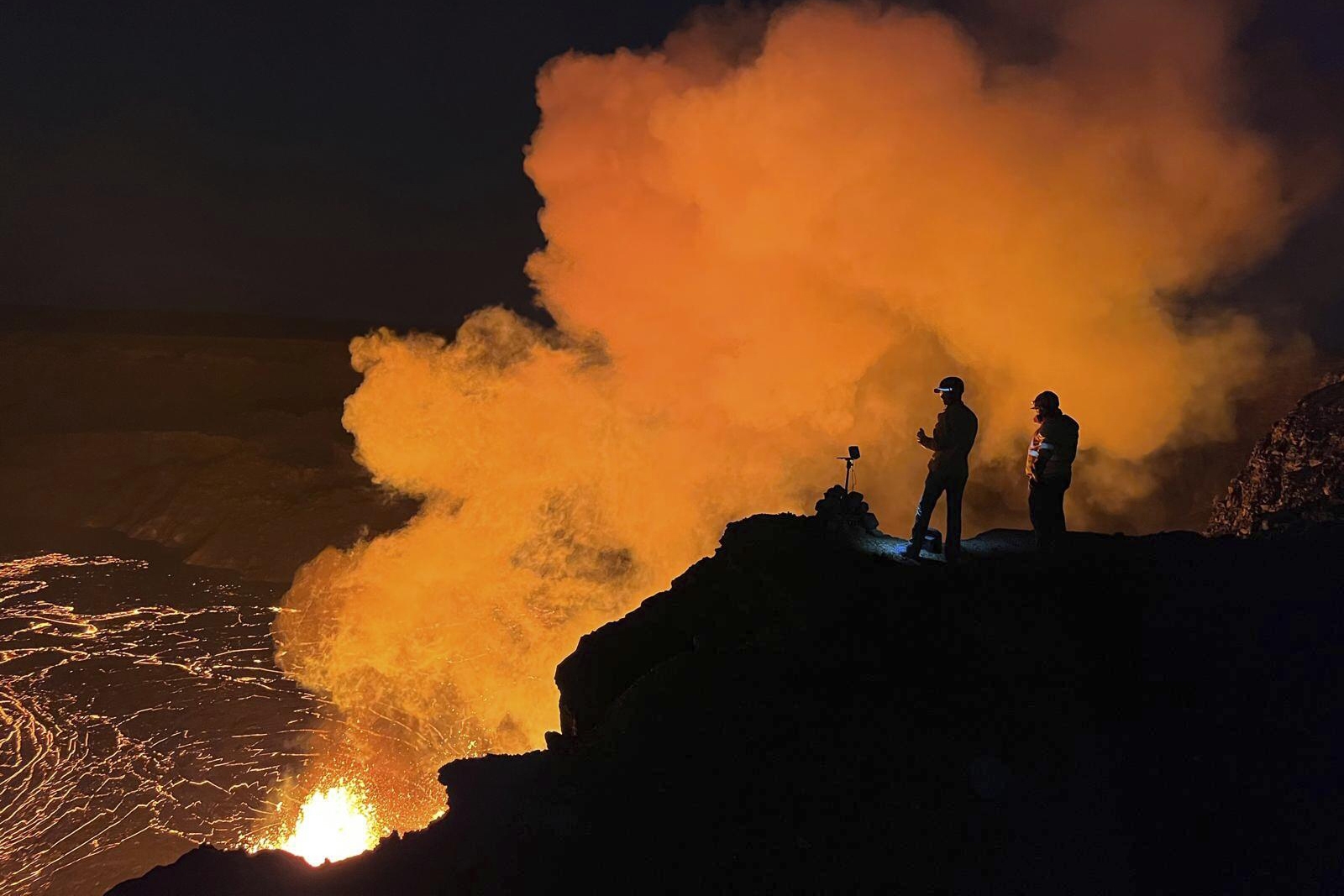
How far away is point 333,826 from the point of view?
43.8 ft

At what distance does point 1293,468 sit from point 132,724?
26034 mm

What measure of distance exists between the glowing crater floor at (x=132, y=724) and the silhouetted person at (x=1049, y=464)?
47.5ft

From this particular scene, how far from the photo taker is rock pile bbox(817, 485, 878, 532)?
366 inches

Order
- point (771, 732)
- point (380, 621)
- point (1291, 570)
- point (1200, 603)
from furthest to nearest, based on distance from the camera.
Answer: point (380, 621)
point (1291, 570)
point (1200, 603)
point (771, 732)

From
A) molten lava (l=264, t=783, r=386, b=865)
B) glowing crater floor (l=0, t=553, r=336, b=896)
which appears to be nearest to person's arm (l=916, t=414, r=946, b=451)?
molten lava (l=264, t=783, r=386, b=865)

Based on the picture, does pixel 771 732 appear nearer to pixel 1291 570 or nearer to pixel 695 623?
pixel 695 623

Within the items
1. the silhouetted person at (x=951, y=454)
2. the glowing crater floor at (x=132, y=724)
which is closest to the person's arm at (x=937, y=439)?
the silhouetted person at (x=951, y=454)

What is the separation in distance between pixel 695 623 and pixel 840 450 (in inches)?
422

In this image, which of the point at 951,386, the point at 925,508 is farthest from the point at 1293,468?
the point at 951,386

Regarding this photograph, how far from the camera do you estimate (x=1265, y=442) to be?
1535 cm

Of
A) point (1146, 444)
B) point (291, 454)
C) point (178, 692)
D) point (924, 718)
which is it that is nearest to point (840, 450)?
point (1146, 444)

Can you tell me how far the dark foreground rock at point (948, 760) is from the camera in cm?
456

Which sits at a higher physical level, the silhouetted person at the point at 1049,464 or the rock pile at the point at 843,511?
the rock pile at the point at 843,511

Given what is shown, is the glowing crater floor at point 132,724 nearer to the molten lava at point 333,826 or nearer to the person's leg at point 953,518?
the molten lava at point 333,826
